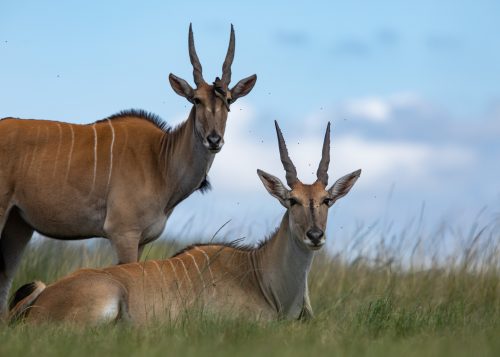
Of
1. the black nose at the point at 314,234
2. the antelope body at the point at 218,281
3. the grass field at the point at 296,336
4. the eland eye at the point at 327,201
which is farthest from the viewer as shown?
the eland eye at the point at 327,201

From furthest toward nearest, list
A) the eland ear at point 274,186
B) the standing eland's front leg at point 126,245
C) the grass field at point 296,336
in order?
the standing eland's front leg at point 126,245
the eland ear at point 274,186
the grass field at point 296,336

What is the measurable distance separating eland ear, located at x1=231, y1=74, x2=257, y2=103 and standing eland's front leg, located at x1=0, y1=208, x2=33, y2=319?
240 centimetres

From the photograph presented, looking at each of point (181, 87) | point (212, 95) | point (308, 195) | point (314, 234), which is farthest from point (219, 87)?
point (314, 234)

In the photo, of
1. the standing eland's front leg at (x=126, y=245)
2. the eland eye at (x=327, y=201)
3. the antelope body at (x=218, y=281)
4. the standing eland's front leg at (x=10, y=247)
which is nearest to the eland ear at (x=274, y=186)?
the antelope body at (x=218, y=281)

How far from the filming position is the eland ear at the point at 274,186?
828 centimetres

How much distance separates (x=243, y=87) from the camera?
9789mm

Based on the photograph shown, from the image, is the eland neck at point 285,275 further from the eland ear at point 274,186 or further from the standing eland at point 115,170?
the standing eland at point 115,170

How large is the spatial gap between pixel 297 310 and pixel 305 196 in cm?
101

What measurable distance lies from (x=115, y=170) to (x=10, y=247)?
146 cm

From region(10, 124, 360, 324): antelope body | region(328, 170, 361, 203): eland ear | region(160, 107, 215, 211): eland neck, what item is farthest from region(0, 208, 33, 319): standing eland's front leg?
region(328, 170, 361, 203): eland ear

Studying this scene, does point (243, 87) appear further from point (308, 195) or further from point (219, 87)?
point (308, 195)

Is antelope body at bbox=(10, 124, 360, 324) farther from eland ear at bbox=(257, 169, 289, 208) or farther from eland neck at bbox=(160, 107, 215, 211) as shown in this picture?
eland neck at bbox=(160, 107, 215, 211)

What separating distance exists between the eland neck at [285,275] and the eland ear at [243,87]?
1654mm

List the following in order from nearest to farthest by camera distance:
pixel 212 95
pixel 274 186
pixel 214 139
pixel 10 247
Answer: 1. pixel 274 186
2. pixel 214 139
3. pixel 212 95
4. pixel 10 247
